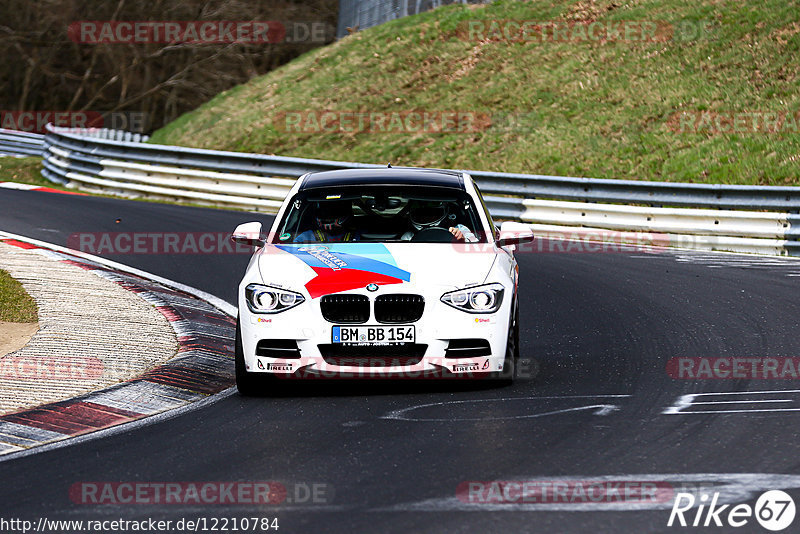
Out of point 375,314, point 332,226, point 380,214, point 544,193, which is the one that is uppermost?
point 544,193

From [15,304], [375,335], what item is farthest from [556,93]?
[375,335]

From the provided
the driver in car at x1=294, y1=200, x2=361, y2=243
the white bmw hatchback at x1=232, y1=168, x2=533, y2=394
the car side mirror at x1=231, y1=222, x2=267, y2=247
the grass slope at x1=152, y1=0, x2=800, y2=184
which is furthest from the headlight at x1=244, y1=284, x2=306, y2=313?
the grass slope at x1=152, y1=0, x2=800, y2=184

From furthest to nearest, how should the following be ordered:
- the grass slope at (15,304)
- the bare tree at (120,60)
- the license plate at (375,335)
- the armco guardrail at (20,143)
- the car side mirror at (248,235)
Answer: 1. the bare tree at (120,60)
2. the armco guardrail at (20,143)
3. the grass slope at (15,304)
4. the car side mirror at (248,235)
5. the license plate at (375,335)

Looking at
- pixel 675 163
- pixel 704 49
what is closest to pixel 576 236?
pixel 675 163

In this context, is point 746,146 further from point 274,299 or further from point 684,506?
point 684,506

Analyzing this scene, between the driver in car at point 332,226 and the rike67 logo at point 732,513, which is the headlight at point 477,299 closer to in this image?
the driver in car at point 332,226

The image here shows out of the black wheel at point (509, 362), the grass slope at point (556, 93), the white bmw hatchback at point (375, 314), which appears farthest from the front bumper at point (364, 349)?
the grass slope at point (556, 93)

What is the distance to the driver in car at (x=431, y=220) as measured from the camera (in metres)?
8.98

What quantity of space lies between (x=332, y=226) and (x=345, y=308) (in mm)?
1365

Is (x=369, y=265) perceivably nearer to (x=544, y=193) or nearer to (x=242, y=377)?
(x=242, y=377)

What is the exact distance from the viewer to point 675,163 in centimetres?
2283

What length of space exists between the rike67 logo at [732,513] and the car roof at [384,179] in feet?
14.5

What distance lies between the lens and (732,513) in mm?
5125

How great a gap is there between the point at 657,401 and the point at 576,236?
1151 cm
